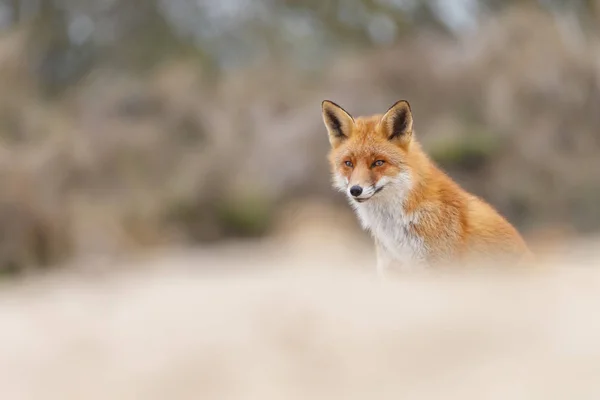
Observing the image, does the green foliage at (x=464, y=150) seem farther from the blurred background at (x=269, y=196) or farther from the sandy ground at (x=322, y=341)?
the sandy ground at (x=322, y=341)

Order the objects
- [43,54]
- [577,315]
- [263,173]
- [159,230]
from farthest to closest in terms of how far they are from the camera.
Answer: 1. [43,54]
2. [263,173]
3. [159,230]
4. [577,315]

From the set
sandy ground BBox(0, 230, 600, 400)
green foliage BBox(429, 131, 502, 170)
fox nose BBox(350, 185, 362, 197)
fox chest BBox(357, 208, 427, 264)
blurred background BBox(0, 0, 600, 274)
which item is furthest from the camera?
green foliage BBox(429, 131, 502, 170)

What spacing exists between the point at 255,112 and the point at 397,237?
1998 cm

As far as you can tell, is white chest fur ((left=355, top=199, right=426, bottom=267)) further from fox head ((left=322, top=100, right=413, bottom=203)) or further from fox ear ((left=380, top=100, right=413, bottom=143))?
fox ear ((left=380, top=100, right=413, bottom=143))

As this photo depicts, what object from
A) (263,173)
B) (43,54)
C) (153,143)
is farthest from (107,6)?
(263,173)

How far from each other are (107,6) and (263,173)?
11308 millimetres

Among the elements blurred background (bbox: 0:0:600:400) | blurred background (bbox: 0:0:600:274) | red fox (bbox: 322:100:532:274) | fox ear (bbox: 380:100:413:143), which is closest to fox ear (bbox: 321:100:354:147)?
red fox (bbox: 322:100:532:274)

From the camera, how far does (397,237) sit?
5430 millimetres

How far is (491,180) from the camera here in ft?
72.7

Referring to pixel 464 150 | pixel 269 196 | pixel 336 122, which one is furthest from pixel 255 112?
pixel 336 122

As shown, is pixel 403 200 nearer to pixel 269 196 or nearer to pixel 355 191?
pixel 355 191

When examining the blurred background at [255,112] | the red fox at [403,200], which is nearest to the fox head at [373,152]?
the red fox at [403,200]

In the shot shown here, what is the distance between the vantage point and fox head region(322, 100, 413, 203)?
5.31 m

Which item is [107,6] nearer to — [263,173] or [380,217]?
[263,173]
